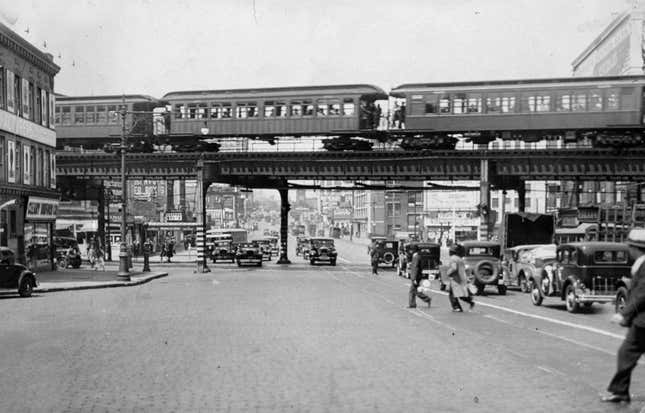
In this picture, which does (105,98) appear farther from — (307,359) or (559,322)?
(307,359)

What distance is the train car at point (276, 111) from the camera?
42.9m

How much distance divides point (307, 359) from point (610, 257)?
38.2 ft

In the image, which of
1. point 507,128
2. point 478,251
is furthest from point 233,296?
point 507,128

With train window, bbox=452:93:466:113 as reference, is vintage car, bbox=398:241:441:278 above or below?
below

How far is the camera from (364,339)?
13859mm

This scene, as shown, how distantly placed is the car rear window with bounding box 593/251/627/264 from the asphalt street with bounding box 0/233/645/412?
55.7 inches

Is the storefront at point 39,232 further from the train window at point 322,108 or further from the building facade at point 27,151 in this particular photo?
the train window at point 322,108

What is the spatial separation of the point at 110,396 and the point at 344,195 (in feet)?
552

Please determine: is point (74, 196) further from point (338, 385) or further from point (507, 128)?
point (338, 385)

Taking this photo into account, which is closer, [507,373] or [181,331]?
[507,373]

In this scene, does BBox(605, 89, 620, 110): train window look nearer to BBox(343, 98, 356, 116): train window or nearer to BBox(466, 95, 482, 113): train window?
BBox(466, 95, 482, 113): train window

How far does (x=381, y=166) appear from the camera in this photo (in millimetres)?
46375

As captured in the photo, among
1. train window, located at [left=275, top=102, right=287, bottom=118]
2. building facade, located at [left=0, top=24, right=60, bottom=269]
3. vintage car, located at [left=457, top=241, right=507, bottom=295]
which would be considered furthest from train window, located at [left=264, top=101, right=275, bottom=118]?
vintage car, located at [left=457, top=241, right=507, bottom=295]

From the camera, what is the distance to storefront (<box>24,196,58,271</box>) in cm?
3900
